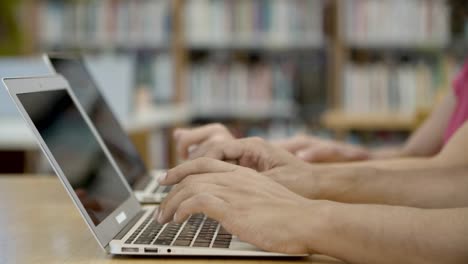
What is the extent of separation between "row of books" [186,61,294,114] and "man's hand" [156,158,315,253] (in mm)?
3662

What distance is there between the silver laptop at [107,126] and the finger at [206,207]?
407 millimetres

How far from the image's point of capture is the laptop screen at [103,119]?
1.27 meters

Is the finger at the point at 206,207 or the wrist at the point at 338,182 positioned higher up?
the finger at the point at 206,207

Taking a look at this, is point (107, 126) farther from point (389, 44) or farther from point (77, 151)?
point (389, 44)

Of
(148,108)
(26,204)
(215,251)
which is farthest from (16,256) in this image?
(148,108)

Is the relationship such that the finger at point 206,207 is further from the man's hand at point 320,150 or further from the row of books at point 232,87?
the row of books at point 232,87

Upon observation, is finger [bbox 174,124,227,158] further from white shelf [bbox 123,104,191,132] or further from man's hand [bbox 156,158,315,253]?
white shelf [bbox 123,104,191,132]

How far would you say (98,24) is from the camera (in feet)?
15.4

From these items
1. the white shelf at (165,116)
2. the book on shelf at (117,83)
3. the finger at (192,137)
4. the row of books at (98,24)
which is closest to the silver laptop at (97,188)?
the finger at (192,137)

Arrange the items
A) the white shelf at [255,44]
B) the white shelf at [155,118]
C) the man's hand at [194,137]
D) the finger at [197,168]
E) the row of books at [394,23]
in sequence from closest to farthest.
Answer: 1. the finger at [197,168]
2. the man's hand at [194,137]
3. the white shelf at [155,118]
4. the row of books at [394,23]
5. the white shelf at [255,44]

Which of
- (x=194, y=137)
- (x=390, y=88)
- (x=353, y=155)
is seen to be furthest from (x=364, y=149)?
(x=390, y=88)

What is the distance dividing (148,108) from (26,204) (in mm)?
2859

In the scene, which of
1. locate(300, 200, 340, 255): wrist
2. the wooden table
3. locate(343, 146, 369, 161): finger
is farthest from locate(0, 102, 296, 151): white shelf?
locate(300, 200, 340, 255): wrist

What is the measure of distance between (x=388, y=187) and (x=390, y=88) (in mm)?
3454
